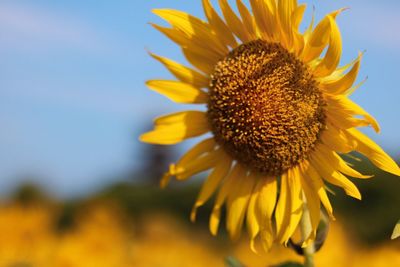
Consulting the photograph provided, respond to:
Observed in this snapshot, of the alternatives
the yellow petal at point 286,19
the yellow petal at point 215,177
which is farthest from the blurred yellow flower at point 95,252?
the yellow petal at point 286,19

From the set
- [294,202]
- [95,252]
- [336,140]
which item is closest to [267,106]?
[336,140]

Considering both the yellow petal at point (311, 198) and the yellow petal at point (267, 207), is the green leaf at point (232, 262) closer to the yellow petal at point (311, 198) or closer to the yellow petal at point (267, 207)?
the yellow petal at point (267, 207)

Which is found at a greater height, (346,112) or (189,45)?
(189,45)

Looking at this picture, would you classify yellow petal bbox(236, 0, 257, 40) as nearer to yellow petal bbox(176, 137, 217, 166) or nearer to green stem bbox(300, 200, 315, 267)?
yellow petal bbox(176, 137, 217, 166)

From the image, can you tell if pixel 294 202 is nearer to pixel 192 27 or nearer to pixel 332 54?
pixel 332 54

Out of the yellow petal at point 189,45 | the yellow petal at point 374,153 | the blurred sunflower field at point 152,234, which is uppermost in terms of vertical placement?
the yellow petal at point 189,45

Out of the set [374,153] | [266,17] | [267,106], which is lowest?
[374,153]
